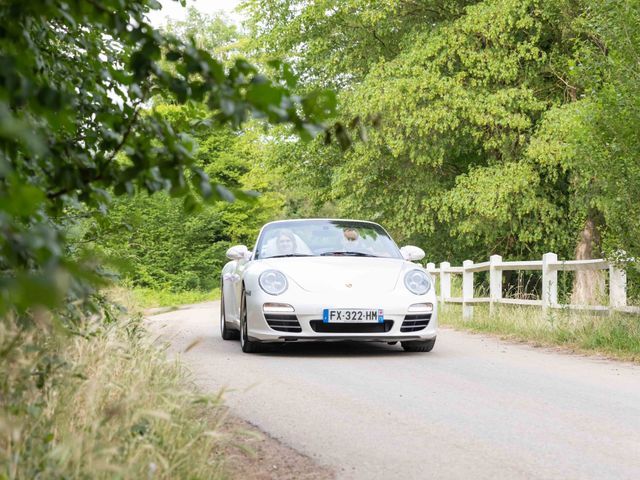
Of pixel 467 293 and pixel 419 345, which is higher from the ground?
pixel 467 293

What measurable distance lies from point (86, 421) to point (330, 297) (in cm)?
618

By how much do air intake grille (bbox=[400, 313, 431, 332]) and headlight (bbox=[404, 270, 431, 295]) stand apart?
25cm

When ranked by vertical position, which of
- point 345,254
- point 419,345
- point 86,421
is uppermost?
point 345,254

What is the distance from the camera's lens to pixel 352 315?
32.6 ft

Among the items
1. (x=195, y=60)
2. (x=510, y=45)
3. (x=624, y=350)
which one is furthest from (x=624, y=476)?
(x=510, y=45)

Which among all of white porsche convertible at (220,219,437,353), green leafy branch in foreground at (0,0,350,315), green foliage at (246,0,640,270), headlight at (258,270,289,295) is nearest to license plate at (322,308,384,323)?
white porsche convertible at (220,219,437,353)

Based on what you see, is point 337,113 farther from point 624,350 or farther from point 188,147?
point 624,350

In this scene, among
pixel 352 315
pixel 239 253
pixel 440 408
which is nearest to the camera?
pixel 440 408

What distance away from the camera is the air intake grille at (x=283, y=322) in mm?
9914

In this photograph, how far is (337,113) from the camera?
2.50 metres

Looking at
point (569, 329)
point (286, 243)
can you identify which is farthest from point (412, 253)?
point (569, 329)

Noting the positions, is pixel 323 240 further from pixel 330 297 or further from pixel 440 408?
pixel 440 408

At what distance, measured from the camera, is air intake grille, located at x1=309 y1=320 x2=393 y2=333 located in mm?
9977

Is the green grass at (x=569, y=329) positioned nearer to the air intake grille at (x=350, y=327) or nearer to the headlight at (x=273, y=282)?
the air intake grille at (x=350, y=327)
